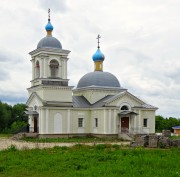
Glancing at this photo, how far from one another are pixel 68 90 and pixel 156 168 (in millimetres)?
25874

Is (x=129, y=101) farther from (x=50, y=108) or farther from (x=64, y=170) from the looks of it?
(x=64, y=170)

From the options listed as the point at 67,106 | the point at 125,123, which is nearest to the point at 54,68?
the point at 67,106

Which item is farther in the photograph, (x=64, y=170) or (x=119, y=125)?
(x=119, y=125)

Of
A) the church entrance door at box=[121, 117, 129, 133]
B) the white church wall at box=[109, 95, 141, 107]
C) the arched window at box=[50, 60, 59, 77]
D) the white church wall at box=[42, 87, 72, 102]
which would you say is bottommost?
the church entrance door at box=[121, 117, 129, 133]

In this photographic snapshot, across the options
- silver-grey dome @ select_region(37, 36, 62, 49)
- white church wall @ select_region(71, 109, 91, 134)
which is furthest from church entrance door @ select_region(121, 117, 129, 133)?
silver-grey dome @ select_region(37, 36, 62, 49)

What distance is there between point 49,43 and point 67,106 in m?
6.56

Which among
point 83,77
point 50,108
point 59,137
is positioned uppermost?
point 83,77

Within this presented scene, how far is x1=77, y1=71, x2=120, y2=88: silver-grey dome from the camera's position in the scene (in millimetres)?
41750

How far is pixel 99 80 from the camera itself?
41.8 meters

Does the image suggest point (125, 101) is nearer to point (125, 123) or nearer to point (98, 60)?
point (125, 123)

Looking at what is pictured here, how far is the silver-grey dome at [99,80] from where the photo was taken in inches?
1644

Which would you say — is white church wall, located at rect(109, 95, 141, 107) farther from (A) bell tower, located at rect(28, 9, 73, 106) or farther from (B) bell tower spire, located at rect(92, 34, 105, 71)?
(B) bell tower spire, located at rect(92, 34, 105, 71)

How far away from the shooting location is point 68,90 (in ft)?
126

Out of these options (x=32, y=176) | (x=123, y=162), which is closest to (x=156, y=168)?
(x=123, y=162)
